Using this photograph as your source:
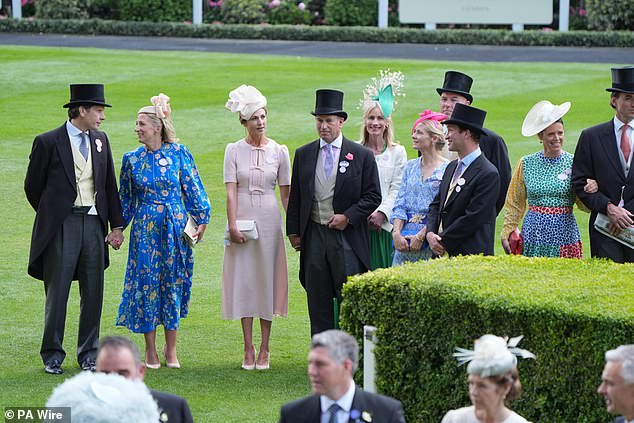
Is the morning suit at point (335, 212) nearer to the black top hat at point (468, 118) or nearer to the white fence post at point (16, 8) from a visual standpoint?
the black top hat at point (468, 118)

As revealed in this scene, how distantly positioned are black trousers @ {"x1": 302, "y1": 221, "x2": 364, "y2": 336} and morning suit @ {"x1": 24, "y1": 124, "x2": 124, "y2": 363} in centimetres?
155

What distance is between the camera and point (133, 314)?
9.91m

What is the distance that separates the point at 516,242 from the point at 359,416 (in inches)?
173

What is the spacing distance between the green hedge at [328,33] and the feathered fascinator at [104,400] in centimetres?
3050

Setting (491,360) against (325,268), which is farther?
(325,268)

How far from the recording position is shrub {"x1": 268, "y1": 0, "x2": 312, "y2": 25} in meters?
39.9

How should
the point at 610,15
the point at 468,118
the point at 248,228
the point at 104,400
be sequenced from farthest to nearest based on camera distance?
1. the point at 610,15
2. the point at 248,228
3. the point at 468,118
4. the point at 104,400

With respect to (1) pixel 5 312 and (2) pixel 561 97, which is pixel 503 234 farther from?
(2) pixel 561 97

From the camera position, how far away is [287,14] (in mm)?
40031

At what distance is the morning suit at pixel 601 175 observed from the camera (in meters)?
9.48

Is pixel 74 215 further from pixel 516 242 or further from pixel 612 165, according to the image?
pixel 612 165

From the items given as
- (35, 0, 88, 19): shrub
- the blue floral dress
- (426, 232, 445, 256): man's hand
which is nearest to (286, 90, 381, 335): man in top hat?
(426, 232, 445, 256): man's hand

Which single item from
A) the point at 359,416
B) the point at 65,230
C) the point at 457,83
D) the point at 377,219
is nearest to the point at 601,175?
the point at 457,83

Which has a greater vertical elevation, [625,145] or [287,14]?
[287,14]
